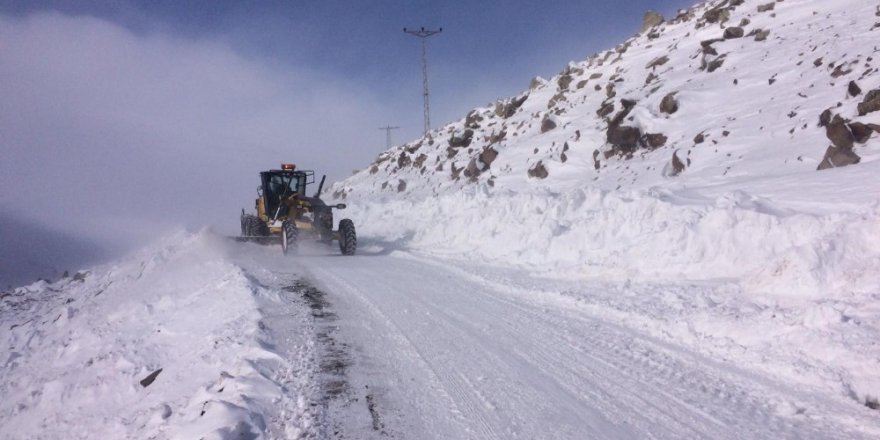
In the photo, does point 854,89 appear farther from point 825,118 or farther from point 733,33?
point 733,33

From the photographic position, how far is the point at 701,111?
18875mm

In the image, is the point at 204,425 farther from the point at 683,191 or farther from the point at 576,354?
the point at 683,191

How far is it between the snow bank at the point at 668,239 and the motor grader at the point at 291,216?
2.40 meters

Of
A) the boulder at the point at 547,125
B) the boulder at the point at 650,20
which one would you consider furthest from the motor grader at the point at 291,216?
the boulder at the point at 650,20

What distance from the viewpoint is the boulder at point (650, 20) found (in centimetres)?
4084

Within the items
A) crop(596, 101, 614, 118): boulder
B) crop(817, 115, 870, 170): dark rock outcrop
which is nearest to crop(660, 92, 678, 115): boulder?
crop(596, 101, 614, 118): boulder

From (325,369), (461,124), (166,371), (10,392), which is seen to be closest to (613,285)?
(325,369)

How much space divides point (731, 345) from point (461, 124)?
37043mm

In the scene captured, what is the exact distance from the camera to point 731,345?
591 centimetres

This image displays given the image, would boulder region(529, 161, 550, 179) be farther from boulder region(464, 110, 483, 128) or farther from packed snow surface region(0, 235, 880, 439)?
boulder region(464, 110, 483, 128)

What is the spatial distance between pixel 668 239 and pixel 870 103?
6.26 metres

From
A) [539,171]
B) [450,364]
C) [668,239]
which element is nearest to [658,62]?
[539,171]

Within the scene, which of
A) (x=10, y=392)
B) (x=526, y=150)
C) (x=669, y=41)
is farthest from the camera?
(x=669, y=41)

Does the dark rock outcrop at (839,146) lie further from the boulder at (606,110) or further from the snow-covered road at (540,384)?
the boulder at (606,110)
